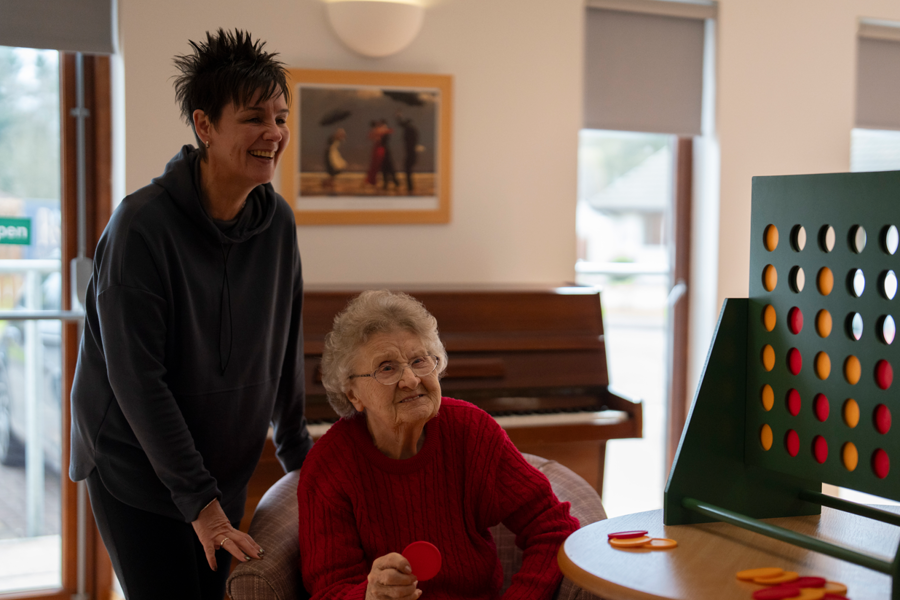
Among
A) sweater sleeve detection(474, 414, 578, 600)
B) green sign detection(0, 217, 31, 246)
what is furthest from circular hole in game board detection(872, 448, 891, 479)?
green sign detection(0, 217, 31, 246)

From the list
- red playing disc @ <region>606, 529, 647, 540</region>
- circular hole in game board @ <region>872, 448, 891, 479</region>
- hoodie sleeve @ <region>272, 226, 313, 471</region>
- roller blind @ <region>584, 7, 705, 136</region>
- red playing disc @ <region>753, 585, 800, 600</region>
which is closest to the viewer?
red playing disc @ <region>753, 585, 800, 600</region>

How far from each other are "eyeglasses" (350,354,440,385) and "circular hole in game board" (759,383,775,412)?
0.63 m

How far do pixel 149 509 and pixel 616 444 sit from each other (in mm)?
2600

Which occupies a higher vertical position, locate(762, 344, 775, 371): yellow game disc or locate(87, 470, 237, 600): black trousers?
locate(762, 344, 775, 371): yellow game disc

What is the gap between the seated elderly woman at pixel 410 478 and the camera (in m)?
1.54

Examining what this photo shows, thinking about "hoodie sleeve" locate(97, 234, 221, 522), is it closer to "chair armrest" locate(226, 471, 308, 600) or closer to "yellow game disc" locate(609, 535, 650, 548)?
"chair armrest" locate(226, 471, 308, 600)

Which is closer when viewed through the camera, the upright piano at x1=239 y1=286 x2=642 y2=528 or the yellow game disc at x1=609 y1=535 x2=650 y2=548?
the yellow game disc at x1=609 y1=535 x2=650 y2=548

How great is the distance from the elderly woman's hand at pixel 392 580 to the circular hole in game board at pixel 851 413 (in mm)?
744

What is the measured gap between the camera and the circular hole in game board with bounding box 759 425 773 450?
53.2 inches

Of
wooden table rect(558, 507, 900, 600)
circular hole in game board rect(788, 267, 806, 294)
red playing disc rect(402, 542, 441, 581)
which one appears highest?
circular hole in game board rect(788, 267, 806, 294)

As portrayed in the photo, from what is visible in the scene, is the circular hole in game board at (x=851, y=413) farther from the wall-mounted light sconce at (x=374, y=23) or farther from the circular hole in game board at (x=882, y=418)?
the wall-mounted light sconce at (x=374, y=23)

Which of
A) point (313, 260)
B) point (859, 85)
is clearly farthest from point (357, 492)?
point (859, 85)

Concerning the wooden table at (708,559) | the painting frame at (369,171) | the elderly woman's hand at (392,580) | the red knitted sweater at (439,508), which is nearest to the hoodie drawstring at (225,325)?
the red knitted sweater at (439,508)

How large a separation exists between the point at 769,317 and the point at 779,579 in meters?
0.44
